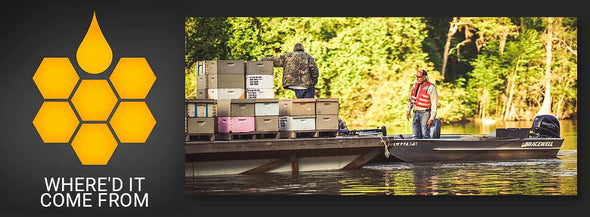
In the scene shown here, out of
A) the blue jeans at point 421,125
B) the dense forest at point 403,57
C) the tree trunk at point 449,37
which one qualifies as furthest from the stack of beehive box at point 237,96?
the tree trunk at point 449,37

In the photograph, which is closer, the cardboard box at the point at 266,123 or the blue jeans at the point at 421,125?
the cardboard box at the point at 266,123

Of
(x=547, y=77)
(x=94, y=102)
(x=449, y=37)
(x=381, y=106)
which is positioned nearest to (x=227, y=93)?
(x=94, y=102)

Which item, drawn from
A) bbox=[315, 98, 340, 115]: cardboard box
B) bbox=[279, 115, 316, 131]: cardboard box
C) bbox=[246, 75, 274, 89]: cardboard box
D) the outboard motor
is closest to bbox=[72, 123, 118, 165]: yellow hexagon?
bbox=[246, 75, 274, 89]: cardboard box

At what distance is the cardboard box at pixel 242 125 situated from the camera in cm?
1602

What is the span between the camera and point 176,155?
42.8 ft

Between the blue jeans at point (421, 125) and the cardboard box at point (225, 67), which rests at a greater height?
the cardboard box at point (225, 67)

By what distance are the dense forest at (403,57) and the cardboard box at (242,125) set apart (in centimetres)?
472

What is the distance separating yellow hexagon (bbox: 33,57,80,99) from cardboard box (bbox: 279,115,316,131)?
13.7 feet

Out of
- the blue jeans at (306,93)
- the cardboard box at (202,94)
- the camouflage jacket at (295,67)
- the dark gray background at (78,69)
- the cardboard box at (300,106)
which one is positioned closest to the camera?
the dark gray background at (78,69)

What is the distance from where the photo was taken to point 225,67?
1638cm

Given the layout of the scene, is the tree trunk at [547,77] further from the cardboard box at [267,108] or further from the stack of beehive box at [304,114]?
the cardboard box at [267,108]

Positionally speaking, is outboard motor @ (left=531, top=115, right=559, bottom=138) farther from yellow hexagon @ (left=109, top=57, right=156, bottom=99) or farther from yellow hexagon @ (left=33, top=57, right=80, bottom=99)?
yellow hexagon @ (left=33, top=57, right=80, bottom=99)

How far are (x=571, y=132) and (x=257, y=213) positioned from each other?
841cm

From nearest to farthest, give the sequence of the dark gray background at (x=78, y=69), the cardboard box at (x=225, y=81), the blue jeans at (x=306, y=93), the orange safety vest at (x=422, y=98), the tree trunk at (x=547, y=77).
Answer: the dark gray background at (x=78, y=69)
the cardboard box at (x=225, y=81)
the blue jeans at (x=306, y=93)
the orange safety vest at (x=422, y=98)
the tree trunk at (x=547, y=77)
